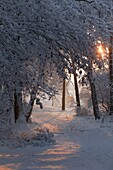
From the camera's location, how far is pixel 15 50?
25.8 feet

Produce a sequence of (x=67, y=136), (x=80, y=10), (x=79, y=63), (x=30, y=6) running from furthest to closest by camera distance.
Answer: (x=67, y=136) < (x=79, y=63) < (x=80, y=10) < (x=30, y=6)

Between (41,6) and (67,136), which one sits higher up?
(41,6)

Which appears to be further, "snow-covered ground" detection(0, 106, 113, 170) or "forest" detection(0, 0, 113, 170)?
"snow-covered ground" detection(0, 106, 113, 170)

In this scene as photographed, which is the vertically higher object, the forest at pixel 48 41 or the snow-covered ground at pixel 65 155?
the forest at pixel 48 41

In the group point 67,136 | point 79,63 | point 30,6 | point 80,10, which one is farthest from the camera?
point 67,136

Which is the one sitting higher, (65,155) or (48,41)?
(48,41)

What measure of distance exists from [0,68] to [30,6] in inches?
50.7

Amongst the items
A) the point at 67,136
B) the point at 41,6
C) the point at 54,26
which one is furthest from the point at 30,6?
the point at 67,136

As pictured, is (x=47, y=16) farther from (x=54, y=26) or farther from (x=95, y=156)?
(x=95, y=156)

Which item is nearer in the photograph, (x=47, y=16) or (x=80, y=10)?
(x=47, y=16)

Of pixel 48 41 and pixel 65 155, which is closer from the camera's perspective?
pixel 48 41

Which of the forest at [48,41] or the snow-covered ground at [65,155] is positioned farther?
the snow-covered ground at [65,155]

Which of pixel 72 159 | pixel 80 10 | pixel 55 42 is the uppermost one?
pixel 80 10

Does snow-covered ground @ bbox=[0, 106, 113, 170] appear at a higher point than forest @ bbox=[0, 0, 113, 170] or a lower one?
lower
